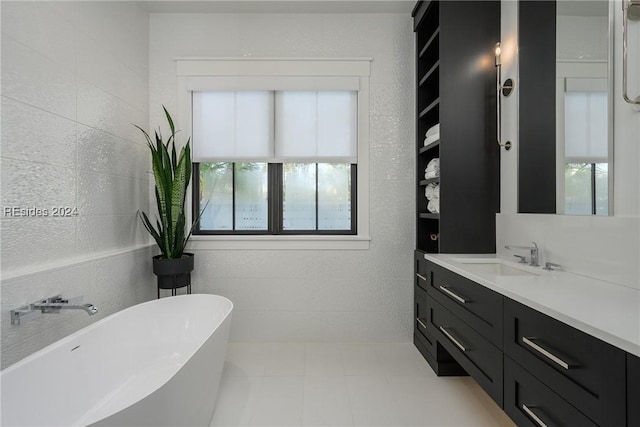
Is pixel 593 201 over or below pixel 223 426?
over

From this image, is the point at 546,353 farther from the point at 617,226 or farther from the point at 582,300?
the point at 617,226

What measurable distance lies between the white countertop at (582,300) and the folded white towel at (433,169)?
0.91 m

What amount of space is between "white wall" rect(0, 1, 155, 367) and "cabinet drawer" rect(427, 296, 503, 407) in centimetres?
228

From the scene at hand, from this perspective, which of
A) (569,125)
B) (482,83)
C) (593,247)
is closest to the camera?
(593,247)

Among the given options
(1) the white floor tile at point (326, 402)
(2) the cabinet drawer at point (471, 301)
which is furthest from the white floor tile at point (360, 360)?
(2) the cabinet drawer at point (471, 301)

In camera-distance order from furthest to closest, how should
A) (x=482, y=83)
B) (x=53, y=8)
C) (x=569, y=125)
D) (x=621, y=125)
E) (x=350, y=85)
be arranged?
(x=350, y=85), (x=482, y=83), (x=53, y=8), (x=569, y=125), (x=621, y=125)

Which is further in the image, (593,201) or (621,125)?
(593,201)

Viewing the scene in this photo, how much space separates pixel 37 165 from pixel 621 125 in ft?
9.52

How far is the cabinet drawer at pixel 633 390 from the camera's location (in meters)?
0.81

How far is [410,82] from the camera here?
289 centimetres

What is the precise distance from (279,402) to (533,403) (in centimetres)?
142

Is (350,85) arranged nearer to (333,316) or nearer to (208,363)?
(333,316)

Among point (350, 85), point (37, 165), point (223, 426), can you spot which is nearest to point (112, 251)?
point (37, 165)

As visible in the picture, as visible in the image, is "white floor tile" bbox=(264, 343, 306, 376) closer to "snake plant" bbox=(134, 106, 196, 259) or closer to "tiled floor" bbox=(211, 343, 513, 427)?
"tiled floor" bbox=(211, 343, 513, 427)
